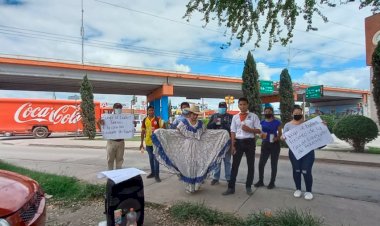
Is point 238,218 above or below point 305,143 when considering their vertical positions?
below

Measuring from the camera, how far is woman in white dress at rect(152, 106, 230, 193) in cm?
609

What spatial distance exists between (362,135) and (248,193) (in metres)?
8.42

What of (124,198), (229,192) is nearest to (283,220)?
(229,192)

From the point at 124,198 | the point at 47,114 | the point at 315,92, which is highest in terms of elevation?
the point at 315,92

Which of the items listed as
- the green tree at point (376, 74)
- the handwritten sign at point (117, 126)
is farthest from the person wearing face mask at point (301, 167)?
the green tree at point (376, 74)

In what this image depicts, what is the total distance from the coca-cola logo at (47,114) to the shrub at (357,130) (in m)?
24.5

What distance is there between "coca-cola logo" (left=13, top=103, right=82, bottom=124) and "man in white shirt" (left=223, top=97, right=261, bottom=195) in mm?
26410

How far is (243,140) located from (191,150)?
1.00 m

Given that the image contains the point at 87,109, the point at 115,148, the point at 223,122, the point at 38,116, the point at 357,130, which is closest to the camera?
the point at 223,122

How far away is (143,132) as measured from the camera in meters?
7.86

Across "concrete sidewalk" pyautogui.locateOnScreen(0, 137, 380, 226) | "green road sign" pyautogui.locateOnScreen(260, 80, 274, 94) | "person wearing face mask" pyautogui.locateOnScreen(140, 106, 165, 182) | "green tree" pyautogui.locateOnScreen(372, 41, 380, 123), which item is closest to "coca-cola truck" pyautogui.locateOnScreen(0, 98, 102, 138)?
"green road sign" pyautogui.locateOnScreen(260, 80, 274, 94)

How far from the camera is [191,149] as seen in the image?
6.10 meters

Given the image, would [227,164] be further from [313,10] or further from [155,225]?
[313,10]

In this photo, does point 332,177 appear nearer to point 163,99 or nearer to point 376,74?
point 376,74
